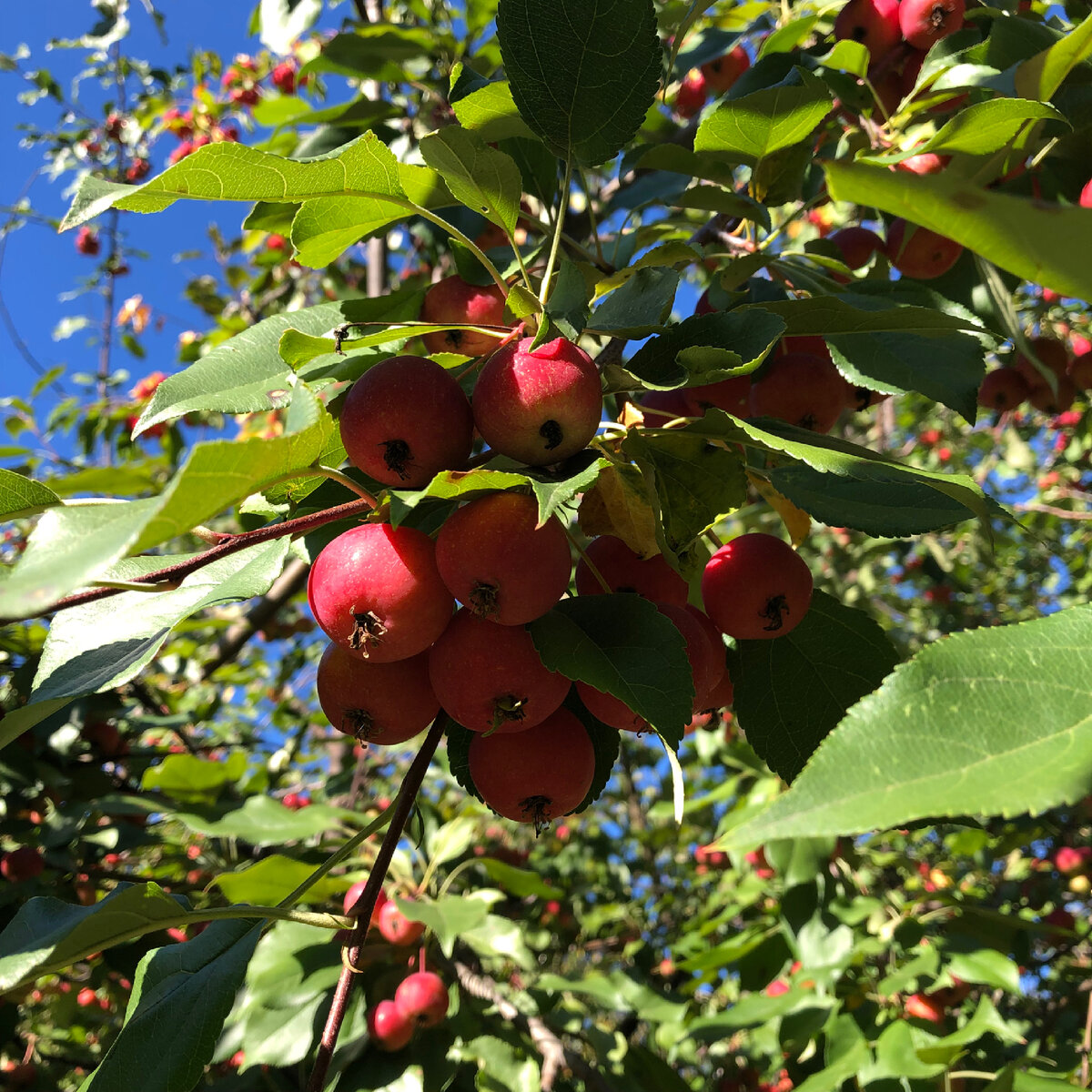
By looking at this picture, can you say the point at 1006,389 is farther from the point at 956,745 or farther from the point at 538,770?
the point at 956,745

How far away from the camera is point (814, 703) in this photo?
1096 millimetres

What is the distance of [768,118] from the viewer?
4.23 feet

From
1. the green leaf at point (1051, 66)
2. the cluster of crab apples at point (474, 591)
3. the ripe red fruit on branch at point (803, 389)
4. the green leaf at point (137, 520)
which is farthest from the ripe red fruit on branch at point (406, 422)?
the green leaf at point (1051, 66)

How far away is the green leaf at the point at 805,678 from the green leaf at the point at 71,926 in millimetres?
744

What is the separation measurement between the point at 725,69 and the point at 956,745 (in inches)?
107

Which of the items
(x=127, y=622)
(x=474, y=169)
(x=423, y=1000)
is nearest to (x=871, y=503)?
(x=474, y=169)

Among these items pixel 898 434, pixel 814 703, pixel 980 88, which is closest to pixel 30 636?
pixel 814 703

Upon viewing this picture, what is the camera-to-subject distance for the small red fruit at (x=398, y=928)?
7.52 ft

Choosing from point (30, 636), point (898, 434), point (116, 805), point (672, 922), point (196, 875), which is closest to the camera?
point (116, 805)

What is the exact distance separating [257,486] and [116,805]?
6.05ft

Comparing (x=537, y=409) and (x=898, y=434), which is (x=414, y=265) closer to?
(x=537, y=409)

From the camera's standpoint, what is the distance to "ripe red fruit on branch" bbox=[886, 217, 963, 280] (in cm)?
160

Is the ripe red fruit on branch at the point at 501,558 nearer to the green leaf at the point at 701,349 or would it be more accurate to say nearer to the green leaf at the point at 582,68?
the green leaf at the point at 701,349

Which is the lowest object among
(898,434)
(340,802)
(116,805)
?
(898,434)
